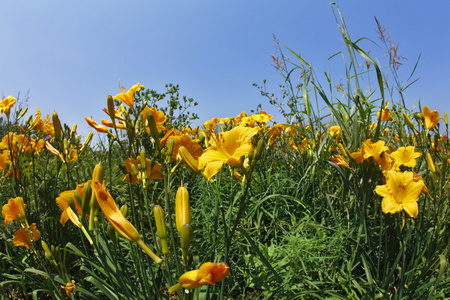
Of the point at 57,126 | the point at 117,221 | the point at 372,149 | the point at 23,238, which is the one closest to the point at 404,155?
the point at 372,149

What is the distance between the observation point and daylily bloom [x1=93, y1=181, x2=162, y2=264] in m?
0.81

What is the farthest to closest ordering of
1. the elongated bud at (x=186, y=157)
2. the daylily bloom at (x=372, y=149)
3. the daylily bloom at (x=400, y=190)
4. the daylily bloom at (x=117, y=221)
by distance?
the daylily bloom at (x=372, y=149), the daylily bloom at (x=400, y=190), the elongated bud at (x=186, y=157), the daylily bloom at (x=117, y=221)

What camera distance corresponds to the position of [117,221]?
0.82m

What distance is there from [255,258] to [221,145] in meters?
0.88

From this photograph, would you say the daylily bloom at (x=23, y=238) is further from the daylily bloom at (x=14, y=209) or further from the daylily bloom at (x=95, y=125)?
Result: the daylily bloom at (x=95, y=125)

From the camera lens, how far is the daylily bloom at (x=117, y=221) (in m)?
0.81

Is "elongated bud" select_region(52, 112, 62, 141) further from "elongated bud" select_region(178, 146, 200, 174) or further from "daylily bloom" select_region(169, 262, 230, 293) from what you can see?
"daylily bloom" select_region(169, 262, 230, 293)

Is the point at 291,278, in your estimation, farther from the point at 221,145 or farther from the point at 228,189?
the point at 228,189

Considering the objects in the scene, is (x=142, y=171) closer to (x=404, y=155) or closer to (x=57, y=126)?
(x=57, y=126)

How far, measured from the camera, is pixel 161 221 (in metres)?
0.85

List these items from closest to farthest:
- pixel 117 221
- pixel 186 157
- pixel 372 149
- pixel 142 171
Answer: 1. pixel 117 221
2. pixel 186 157
3. pixel 142 171
4. pixel 372 149

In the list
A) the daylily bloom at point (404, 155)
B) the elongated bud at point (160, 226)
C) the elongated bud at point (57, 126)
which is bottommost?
the elongated bud at point (160, 226)

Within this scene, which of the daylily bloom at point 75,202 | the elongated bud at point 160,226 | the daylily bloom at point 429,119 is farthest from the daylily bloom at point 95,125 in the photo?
the daylily bloom at point 429,119

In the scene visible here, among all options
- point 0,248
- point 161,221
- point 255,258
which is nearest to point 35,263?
point 0,248
